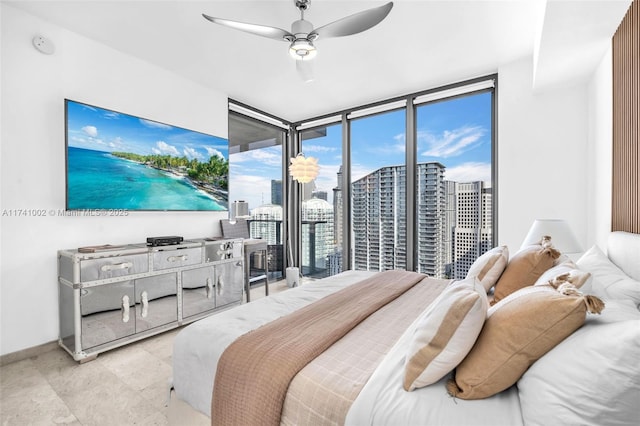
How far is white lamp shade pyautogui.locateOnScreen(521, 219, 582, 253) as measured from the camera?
218 centimetres

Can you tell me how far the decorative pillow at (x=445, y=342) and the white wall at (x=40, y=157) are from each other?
3.02 meters

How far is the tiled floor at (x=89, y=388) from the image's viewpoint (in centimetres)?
167

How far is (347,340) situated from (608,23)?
102 inches

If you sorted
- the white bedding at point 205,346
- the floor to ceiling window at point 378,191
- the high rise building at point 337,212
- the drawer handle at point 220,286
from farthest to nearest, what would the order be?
the high rise building at point 337,212, the floor to ceiling window at point 378,191, the drawer handle at point 220,286, the white bedding at point 205,346

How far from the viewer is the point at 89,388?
194 cm

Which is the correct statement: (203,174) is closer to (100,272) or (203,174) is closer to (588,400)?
(100,272)

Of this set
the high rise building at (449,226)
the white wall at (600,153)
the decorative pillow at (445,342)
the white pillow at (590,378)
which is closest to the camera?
the white pillow at (590,378)

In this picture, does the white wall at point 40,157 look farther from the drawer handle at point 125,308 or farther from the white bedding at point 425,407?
the white bedding at point 425,407

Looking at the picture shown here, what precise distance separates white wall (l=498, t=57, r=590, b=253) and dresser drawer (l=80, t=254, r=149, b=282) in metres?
3.72

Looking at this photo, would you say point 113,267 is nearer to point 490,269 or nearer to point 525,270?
point 490,269

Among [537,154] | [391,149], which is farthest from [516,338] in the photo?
[391,149]

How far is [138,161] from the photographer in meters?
2.94

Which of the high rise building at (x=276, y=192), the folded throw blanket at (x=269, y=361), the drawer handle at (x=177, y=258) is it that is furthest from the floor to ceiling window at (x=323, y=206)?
the folded throw blanket at (x=269, y=361)

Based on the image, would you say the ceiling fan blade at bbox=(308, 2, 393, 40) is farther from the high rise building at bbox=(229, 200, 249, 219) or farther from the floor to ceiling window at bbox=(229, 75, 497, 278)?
the high rise building at bbox=(229, 200, 249, 219)
